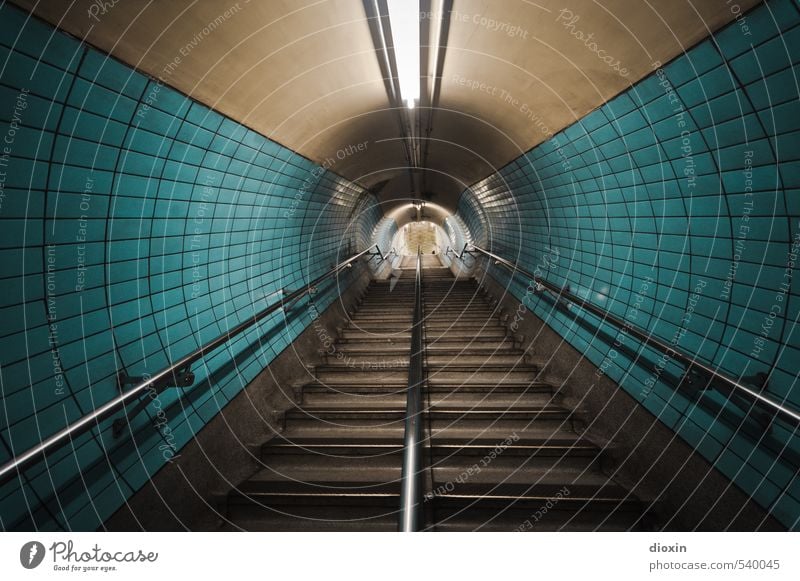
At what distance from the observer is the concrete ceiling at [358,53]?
5.29 ft

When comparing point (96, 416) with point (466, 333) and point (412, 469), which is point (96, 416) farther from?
point (466, 333)

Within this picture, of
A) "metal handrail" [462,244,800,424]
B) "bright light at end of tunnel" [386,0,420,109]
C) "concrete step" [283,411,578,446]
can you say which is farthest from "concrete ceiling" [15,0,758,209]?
"concrete step" [283,411,578,446]

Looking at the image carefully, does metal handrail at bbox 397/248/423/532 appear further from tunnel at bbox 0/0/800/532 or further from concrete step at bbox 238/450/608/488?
concrete step at bbox 238/450/608/488

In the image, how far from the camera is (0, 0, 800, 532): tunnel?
151cm

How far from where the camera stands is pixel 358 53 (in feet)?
8.48

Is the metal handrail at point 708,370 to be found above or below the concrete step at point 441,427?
above

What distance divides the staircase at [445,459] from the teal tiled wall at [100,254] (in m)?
0.91

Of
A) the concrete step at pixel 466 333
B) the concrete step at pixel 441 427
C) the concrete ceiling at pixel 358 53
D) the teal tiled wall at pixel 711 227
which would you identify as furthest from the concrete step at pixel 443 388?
the concrete ceiling at pixel 358 53

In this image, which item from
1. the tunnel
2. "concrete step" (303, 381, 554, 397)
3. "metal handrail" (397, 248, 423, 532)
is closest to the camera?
"metal handrail" (397, 248, 423, 532)

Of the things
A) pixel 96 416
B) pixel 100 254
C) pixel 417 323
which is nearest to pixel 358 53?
pixel 100 254

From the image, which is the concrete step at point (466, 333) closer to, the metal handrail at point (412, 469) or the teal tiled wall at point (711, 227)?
the teal tiled wall at point (711, 227)

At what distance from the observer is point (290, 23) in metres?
2.05

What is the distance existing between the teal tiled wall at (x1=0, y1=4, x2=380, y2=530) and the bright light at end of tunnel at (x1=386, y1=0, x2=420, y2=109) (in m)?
1.45
